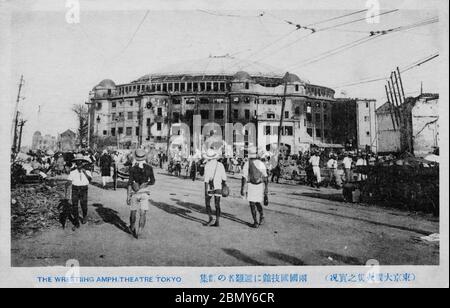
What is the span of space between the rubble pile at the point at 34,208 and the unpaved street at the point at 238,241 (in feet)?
0.46

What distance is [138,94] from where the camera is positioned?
4.62m

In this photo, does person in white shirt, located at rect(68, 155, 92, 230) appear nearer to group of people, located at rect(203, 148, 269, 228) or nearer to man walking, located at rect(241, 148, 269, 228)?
group of people, located at rect(203, 148, 269, 228)

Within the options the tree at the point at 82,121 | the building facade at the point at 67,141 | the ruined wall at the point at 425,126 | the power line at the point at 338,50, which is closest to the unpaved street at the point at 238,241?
the ruined wall at the point at 425,126

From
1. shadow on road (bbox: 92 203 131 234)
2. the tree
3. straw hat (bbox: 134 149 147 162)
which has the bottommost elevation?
shadow on road (bbox: 92 203 131 234)

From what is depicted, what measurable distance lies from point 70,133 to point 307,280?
3.60 metres

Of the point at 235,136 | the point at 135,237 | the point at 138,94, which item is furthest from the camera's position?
the point at 138,94

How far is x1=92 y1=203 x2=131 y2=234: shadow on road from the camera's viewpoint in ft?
10.8

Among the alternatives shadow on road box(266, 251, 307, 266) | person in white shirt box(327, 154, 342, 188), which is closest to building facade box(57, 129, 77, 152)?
shadow on road box(266, 251, 307, 266)

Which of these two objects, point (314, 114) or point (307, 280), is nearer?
point (307, 280)

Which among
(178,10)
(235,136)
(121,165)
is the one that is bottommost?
(121,165)

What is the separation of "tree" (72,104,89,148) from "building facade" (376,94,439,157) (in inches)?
171

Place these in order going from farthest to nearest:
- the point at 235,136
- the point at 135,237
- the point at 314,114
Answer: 1. the point at 314,114
2. the point at 235,136
3. the point at 135,237
